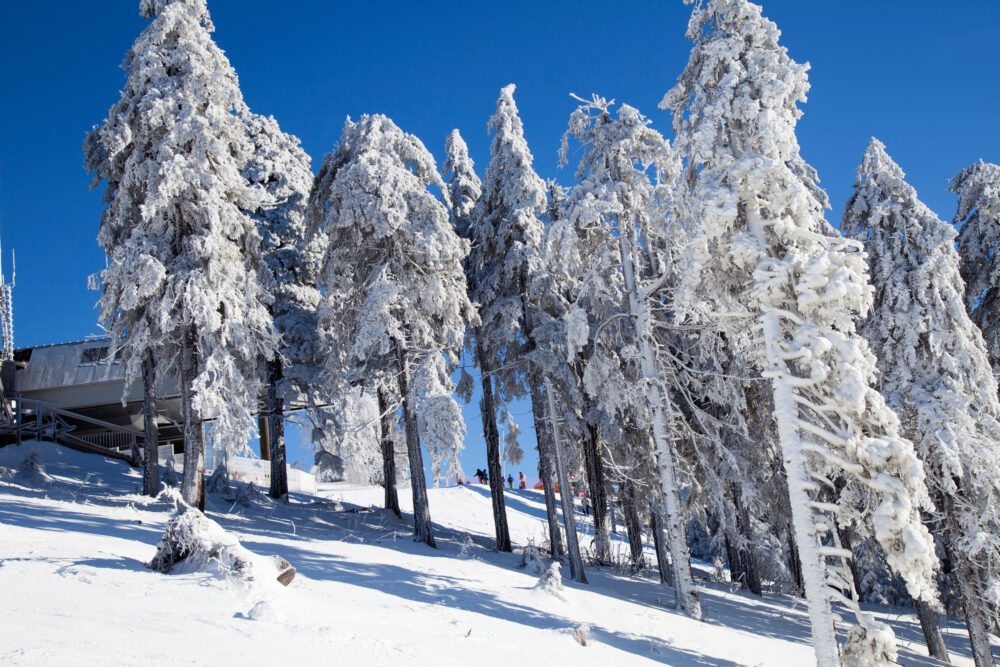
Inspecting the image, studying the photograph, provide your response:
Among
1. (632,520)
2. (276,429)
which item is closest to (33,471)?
(276,429)

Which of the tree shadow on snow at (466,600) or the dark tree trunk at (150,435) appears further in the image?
the dark tree trunk at (150,435)

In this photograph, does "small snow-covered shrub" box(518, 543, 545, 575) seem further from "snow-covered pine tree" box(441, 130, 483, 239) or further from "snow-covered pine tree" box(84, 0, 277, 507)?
"snow-covered pine tree" box(441, 130, 483, 239)

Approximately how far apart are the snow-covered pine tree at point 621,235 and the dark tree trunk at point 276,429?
1118 cm

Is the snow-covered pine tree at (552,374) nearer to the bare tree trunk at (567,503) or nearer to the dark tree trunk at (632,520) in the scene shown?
the bare tree trunk at (567,503)

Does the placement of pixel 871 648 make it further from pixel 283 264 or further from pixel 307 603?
pixel 283 264

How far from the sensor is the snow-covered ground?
Answer: 593 cm

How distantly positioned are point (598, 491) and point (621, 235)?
884 centimetres

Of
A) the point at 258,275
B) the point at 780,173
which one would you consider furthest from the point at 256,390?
the point at 780,173

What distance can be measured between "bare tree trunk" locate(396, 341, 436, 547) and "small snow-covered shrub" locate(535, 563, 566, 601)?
5.23 m

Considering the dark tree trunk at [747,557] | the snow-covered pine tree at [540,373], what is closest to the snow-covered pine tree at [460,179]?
the snow-covered pine tree at [540,373]

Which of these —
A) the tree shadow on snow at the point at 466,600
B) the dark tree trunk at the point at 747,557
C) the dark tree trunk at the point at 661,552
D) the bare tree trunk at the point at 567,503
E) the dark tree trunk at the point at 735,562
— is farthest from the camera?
the dark tree trunk at the point at 735,562

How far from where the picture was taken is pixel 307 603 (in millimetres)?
7770

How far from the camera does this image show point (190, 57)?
16156 mm

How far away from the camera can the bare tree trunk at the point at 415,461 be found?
17031 millimetres
